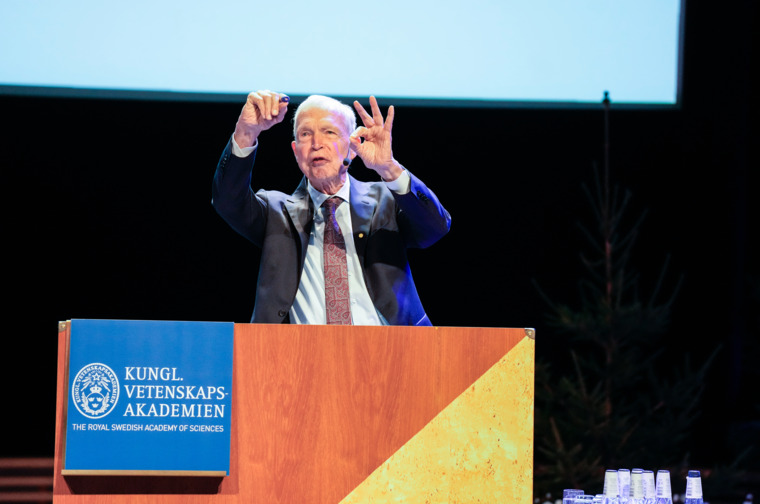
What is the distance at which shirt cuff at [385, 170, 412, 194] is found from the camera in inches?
97.0

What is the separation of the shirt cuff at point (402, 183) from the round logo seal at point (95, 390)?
0.96m

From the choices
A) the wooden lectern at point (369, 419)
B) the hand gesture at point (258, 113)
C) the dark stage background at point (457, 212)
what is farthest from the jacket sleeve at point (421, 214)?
the dark stage background at point (457, 212)

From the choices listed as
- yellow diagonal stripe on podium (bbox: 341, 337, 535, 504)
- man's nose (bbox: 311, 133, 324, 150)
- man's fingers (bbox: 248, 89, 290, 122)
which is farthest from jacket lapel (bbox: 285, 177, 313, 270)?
yellow diagonal stripe on podium (bbox: 341, 337, 535, 504)

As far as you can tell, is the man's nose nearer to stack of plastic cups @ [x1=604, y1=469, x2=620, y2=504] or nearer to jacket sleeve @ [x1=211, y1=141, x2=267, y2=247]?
jacket sleeve @ [x1=211, y1=141, x2=267, y2=247]

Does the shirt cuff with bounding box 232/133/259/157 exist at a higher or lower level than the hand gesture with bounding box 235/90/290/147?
lower

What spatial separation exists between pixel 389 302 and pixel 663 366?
2.77 m

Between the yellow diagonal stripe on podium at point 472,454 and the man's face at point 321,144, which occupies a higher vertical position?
the man's face at point 321,144

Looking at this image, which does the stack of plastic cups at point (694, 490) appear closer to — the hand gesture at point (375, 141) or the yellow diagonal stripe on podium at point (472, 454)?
the yellow diagonal stripe on podium at point (472, 454)

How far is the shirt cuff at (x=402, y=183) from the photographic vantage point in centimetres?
246

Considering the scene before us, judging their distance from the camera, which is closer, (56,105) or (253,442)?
(253,442)

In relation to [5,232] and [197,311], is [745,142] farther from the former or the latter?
[5,232]

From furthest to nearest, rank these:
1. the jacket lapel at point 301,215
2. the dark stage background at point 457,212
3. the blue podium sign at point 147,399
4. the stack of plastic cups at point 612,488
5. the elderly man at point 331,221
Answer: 1. the dark stage background at point 457,212
2. the jacket lapel at point 301,215
3. the elderly man at point 331,221
4. the stack of plastic cups at point 612,488
5. the blue podium sign at point 147,399

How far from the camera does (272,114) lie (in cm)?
235

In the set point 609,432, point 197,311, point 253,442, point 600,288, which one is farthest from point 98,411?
point 600,288
